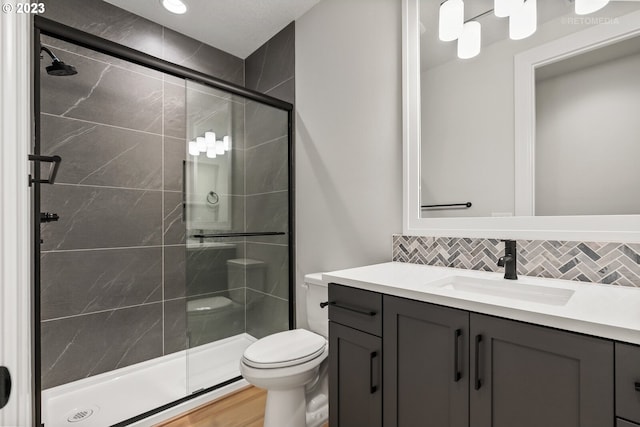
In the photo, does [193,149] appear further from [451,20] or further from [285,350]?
[451,20]

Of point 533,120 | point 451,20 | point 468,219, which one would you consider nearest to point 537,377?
point 468,219

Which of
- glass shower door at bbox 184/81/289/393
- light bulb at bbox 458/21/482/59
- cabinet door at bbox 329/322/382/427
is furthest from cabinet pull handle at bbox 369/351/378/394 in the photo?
light bulb at bbox 458/21/482/59

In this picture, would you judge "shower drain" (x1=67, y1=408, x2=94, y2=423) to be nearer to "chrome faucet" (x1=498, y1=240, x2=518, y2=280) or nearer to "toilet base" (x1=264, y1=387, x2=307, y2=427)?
"toilet base" (x1=264, y1=387, x2=307, y2=427)

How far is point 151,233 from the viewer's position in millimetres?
2318

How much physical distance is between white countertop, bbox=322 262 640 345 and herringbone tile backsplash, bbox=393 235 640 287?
4cm

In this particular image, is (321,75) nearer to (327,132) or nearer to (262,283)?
(327,132)

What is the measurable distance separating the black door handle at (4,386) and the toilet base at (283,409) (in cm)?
132

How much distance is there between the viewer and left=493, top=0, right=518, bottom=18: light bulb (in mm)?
1371

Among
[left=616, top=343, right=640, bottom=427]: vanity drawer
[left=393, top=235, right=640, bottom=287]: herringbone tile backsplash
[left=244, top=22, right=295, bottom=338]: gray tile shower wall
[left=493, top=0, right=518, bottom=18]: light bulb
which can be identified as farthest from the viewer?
[left=244, top=22, right=295, bottom=338]: gray tile shower wall

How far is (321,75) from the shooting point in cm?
215

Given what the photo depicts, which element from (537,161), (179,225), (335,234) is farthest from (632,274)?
(179,225)

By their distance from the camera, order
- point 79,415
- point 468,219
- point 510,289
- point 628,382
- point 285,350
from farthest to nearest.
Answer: point 79,415 < point 285,350 < point 468,219 < point 510,289 < point 628,382

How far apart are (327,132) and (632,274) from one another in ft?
5.35

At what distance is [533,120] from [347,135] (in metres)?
0.98
